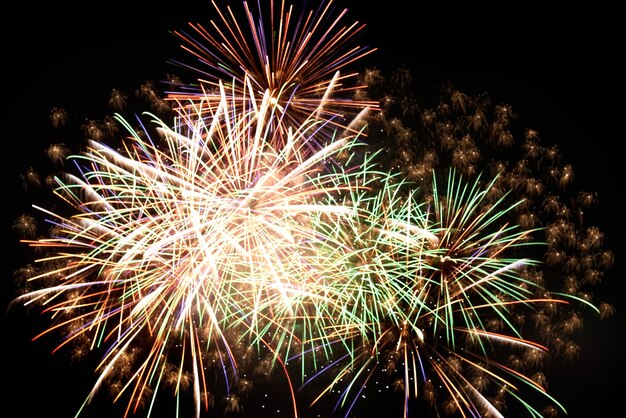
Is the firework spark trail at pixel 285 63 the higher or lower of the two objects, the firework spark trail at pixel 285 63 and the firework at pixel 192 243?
the higher

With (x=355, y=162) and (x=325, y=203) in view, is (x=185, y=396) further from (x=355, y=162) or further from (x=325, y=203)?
(x=355, y=162)

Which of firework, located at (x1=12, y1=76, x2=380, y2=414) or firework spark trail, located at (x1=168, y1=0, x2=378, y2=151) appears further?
firework spark trail, located at (x1=168, y1=0, x2=378, y2=151)

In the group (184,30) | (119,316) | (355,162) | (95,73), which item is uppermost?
(184,30)

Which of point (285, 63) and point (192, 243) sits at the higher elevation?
point (285, 63)

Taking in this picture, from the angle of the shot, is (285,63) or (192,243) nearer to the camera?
(192,243)

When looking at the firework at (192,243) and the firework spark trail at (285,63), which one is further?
the firework spark trail at (285,63)

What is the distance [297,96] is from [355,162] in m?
1.58

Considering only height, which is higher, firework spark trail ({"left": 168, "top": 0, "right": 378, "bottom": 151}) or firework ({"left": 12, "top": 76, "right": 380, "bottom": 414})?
firework spark trail ({"left": 168, "top": 0, "right": 378, "bottom": 151})

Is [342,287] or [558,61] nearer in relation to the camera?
[342,287]

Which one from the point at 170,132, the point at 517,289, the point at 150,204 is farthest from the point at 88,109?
the point at 517,289

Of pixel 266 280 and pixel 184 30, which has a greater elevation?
pixel 184 30

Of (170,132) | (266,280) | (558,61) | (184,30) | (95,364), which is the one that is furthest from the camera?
(558,61)

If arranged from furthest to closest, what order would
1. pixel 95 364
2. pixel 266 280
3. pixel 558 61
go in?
pixel 558 61 → pixel 95 364 → pixel 266 280

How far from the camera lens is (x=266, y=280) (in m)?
7.03
